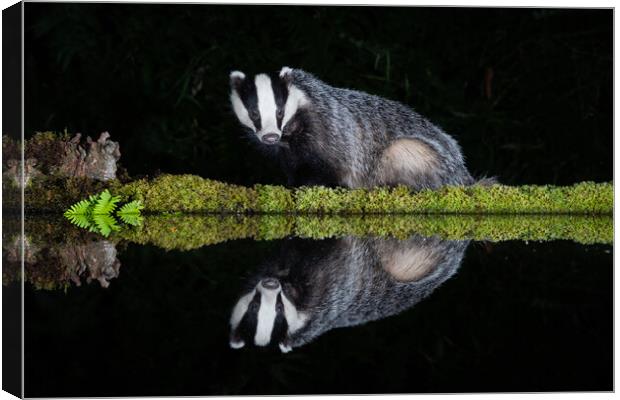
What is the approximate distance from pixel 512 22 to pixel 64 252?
3.57 m

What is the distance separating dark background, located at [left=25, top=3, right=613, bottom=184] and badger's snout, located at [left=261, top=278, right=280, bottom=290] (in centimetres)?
321

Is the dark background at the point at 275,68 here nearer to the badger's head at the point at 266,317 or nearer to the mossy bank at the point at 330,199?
the mossy bank at the point at 330,199

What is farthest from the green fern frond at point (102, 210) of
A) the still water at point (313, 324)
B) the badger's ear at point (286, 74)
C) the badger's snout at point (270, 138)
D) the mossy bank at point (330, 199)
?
the still water at point (313, 324)

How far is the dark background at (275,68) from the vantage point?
5816 millimetres

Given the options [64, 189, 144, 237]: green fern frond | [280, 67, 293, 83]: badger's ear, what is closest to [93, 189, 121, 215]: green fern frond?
[64, 189, 144, 237]: green fern frond

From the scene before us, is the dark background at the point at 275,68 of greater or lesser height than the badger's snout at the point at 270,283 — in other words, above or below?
above

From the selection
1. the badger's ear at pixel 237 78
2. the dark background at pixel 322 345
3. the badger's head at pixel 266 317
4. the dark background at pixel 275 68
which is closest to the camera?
the dark background at pixel 322 345

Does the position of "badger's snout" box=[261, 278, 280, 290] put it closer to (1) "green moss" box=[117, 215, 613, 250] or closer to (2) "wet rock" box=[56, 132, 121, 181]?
(1) "green moss" box=[117, 215, 613, 250]

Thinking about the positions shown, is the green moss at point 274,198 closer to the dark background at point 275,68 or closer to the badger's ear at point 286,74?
the badger's ear at point 286,74

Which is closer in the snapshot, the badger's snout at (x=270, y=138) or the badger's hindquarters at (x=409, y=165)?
the badger's snout at (x=270, y=138)

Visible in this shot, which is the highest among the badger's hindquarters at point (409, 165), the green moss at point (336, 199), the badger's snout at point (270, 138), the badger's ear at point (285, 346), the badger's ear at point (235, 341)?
the badger's snout at point (270, 138)

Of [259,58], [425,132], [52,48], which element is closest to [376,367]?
[425,132]

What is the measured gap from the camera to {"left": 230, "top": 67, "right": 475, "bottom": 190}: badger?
15.3 feet

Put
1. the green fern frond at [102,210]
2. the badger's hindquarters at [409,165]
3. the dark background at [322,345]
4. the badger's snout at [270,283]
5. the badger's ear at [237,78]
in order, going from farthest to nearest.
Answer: the badger's hindquarters at [409,165], the badger's ear at [237,78], the green fern frond at [102,210], the badger's snout at [270,283], the dark background at [322,345]
